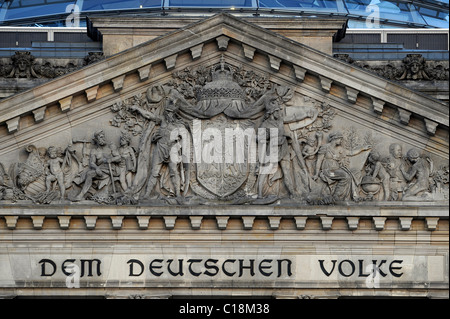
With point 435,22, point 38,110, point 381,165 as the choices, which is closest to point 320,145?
point 381,165

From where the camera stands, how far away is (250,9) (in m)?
49.2

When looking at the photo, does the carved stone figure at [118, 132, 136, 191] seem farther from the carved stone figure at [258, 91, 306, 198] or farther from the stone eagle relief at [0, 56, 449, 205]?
the carved stone figure at [258, 91, 306, 198]

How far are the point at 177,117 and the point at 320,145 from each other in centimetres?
367

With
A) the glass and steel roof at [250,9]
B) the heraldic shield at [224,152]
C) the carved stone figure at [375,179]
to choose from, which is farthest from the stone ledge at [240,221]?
the glass and steel roof at [250,9]

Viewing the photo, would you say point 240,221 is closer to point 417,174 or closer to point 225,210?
point 225,210

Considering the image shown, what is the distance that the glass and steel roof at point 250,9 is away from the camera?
49.5 meters

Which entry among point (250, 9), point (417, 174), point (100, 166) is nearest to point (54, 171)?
point (100, 166)

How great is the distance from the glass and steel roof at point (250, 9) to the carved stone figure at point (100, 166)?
11.3m

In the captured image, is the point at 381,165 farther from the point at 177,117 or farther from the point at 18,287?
the point at 18,287

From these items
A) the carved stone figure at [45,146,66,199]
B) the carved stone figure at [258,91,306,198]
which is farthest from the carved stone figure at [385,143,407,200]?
the carved stone figure at [45,146,66,199]

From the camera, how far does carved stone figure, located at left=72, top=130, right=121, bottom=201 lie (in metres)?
38.1

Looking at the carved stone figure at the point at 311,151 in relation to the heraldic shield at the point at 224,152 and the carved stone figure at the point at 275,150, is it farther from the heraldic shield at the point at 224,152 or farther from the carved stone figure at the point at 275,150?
the heraldic shield at the point at 224,152

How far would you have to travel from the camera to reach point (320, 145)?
38562 mm

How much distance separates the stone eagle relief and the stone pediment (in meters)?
0.03
